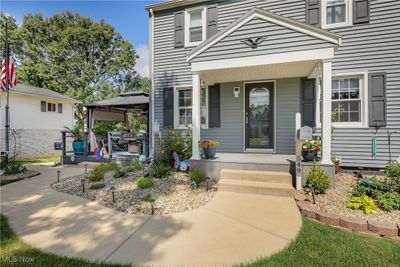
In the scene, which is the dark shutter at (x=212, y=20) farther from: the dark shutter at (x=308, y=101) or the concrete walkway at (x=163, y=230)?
the concrete walkway at (x=163, y=230)

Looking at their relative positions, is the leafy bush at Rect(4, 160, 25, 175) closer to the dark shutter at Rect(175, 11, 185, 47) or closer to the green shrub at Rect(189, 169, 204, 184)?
the green shrub at Rect(189, 169, 204, 184)

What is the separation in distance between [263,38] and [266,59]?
496 mm

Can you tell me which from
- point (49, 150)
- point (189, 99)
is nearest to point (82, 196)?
point (189, 99)

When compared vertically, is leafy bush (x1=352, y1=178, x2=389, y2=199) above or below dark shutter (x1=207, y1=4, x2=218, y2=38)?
below

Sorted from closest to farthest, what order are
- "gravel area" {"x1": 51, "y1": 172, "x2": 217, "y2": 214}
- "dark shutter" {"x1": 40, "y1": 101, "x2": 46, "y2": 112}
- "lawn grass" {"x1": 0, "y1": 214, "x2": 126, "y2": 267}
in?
"lawn grass" {"x1": 0, "y1": 214, "x2": 126, "y2": 267}, "gravel area" {"x1": 51, "y1": 172, "x2": 217, "y2": 214}, "dark shutter" {"x1": 40, "y1": 101, "x2": 46, "y2": 112}

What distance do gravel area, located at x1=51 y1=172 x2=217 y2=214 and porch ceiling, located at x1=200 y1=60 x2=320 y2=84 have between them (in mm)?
2986

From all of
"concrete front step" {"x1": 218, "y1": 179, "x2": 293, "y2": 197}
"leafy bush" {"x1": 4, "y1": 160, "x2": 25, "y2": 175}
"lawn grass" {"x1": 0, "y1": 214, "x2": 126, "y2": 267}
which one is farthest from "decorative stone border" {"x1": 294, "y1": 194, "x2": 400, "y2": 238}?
"leafy bush" {"x1": 4, "y1": 160, "x2": 25, "y2": 175}

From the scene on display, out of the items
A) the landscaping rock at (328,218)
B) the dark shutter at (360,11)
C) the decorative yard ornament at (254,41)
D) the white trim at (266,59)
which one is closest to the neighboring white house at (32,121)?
the white trim at (266,59)

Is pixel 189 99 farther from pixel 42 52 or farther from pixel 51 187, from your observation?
pixel 42 52

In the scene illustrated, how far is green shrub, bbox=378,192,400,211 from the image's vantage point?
3375 mm

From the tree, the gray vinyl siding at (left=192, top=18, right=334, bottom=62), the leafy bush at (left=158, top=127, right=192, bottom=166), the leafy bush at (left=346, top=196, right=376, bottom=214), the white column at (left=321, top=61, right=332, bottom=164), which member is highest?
the tree

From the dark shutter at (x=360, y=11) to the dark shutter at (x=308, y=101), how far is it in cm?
188

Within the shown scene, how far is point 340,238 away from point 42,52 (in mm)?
26580

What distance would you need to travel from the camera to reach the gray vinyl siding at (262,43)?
4660mm
